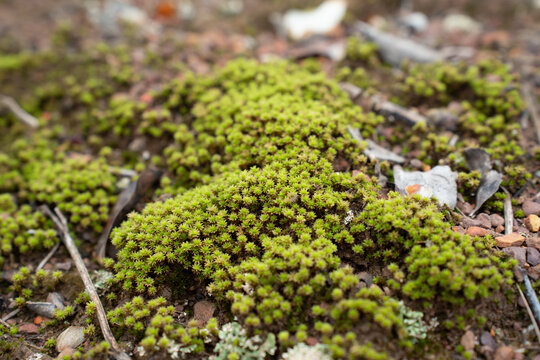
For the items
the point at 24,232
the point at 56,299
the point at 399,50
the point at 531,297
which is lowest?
the point at 56,299

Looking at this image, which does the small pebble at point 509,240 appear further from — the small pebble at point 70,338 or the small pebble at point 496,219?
the small pebble at point 70,338

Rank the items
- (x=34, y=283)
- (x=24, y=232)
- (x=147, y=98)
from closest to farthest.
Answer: (x=34, y=283) < (x=24, y=232) < (x=147, y=98)

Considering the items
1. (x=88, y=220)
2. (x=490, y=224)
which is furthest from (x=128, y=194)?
(x=490, y=224)

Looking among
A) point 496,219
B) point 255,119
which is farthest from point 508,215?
point 255,119

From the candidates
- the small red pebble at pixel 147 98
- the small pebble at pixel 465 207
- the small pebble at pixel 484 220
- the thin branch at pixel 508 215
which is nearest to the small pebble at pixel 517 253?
the thin branch at pixel 508 215

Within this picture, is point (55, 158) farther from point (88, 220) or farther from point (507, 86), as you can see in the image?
point (507, 86)

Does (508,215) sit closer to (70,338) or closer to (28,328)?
(70,338)
